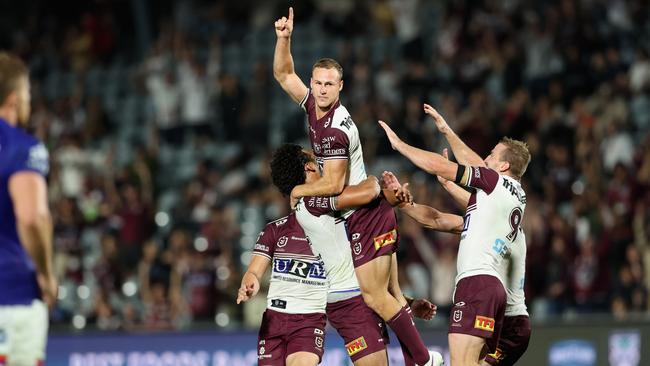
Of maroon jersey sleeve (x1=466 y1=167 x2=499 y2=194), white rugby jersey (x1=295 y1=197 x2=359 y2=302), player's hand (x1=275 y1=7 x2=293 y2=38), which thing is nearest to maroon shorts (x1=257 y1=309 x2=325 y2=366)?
white rugby jersey (x1=295 y1=197 x2=359 y2=302)

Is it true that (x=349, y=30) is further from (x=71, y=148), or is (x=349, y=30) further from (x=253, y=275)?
(x=253, y=275)

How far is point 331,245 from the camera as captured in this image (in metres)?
9.48

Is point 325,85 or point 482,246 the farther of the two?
point 325,85

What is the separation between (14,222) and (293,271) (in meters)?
3.65

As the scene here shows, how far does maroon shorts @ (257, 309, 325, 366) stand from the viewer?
948cm

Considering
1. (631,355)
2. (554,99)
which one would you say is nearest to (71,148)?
(554,99)

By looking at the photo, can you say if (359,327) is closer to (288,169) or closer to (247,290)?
(247,290)

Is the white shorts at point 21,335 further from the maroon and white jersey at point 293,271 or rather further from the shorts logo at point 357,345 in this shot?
the shorts logo at point 357,345

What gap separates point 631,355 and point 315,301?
4.99 m

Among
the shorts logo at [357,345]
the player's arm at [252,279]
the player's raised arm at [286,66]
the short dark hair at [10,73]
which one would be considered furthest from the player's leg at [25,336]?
the player's raised arm at [286,66]

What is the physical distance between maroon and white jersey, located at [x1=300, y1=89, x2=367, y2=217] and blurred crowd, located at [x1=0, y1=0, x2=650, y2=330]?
17.7 feet

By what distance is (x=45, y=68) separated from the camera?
2398cm

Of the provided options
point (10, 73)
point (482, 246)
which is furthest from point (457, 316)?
point (10, 73)

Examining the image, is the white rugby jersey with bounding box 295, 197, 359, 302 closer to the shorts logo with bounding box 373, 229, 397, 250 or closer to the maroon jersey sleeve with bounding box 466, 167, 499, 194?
the shorts logo with bounding box 373, 229, 397, 250
